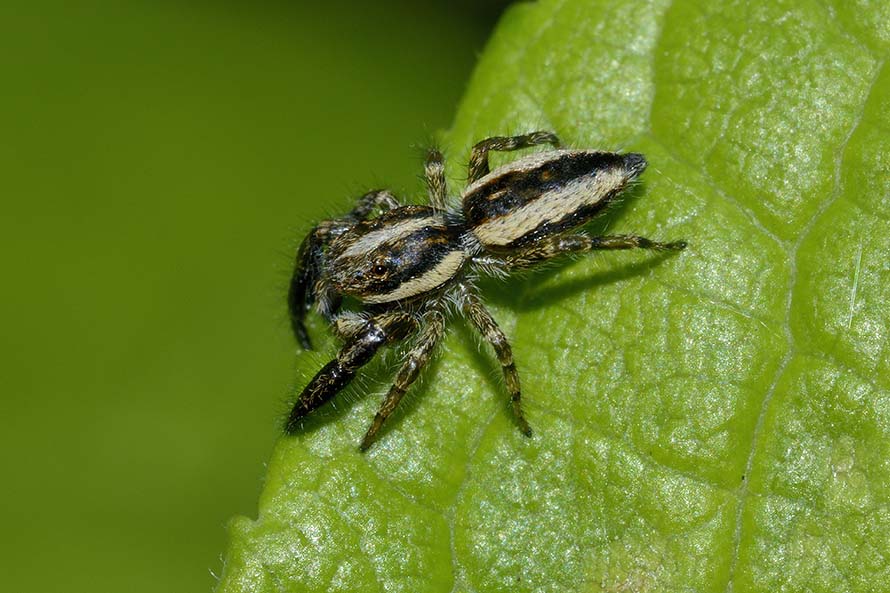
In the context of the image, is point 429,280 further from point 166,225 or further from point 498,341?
point 166,225

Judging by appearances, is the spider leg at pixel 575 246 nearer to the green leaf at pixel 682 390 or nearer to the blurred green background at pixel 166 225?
the green leaf at pixel 682 390

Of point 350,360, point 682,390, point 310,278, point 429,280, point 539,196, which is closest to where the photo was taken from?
point 682,390

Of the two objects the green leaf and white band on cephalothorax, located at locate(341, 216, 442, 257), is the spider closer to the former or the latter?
white band on cephalothorax, located at locate(341, 216, 442, 257)

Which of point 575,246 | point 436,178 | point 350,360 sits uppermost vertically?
point 436,178

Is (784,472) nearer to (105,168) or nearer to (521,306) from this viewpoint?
(521,306)

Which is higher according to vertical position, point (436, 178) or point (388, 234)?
point (436, 178)

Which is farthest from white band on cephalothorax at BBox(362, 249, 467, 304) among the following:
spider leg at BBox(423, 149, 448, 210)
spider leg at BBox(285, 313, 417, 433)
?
spider leg at BBox(423, 149, 448, 210)

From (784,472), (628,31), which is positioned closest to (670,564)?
(784,472)

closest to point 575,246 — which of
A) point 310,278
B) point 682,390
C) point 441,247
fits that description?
point 441,247
